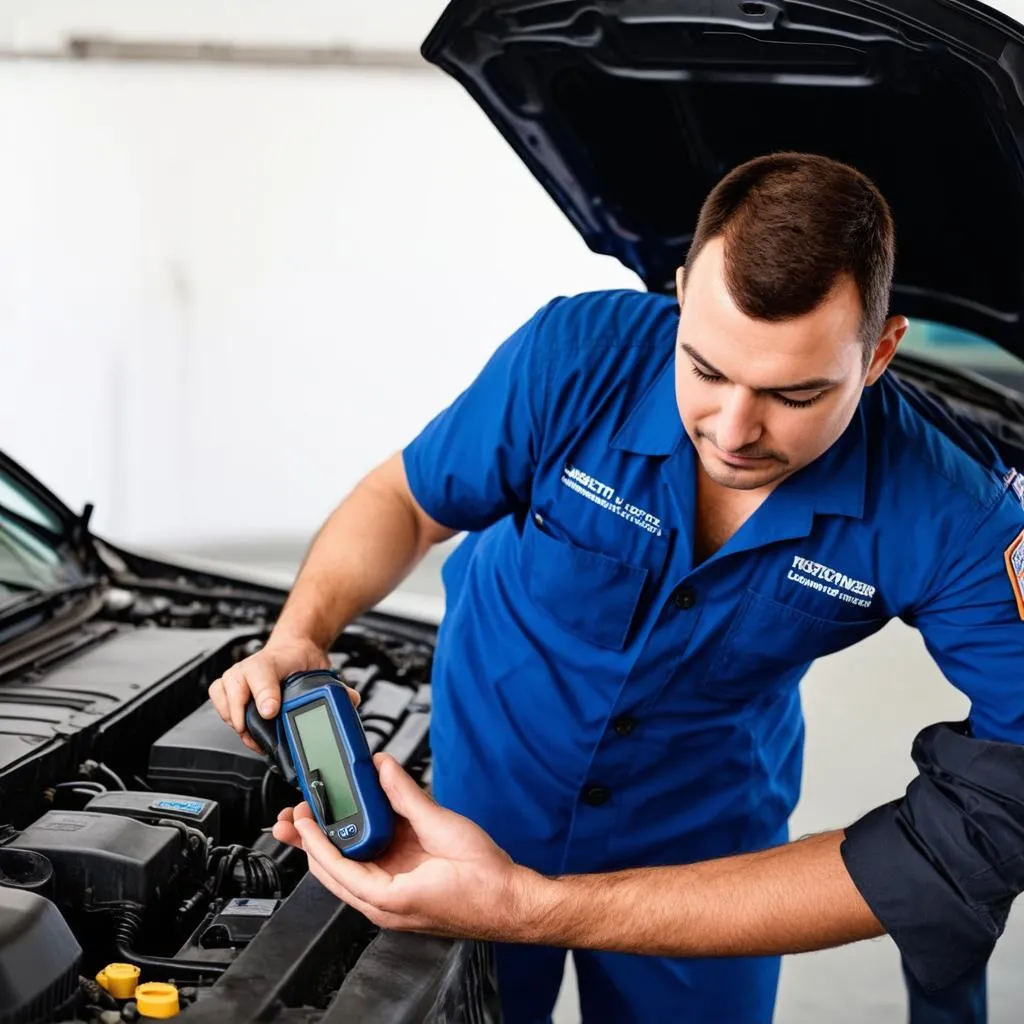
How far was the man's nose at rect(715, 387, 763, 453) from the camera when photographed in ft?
4.09

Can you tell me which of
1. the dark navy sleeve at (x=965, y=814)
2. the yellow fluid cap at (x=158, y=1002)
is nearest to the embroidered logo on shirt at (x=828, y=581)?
the dark navy sleeve at (x=965, y=814)

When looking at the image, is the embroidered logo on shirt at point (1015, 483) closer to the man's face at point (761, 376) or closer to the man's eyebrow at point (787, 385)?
the man's face at point (761, 376)

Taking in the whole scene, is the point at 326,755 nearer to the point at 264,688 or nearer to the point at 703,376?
the point at 264,688

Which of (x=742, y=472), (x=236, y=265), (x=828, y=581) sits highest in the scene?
(x=236, y=265)

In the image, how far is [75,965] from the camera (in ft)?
3.81

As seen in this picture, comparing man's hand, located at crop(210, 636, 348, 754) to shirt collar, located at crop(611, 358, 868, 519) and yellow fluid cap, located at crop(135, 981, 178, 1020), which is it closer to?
yellow fluid cap, located at crop(135, 981, 178, 1020)

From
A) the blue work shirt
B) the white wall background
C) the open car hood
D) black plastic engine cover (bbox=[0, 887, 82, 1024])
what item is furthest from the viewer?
the white wall background

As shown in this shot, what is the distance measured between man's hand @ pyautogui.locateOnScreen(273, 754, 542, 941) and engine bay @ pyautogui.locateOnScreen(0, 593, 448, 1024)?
0.05 meters

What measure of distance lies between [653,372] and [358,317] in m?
5.85

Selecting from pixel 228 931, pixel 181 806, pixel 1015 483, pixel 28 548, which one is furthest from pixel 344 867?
pixel 28 548

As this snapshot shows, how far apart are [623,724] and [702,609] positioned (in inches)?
7.0

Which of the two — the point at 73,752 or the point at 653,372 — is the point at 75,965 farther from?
the point at 653,372

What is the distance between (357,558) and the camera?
1576 mm

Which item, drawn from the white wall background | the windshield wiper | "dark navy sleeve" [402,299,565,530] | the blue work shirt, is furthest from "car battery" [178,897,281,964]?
the white wall background
